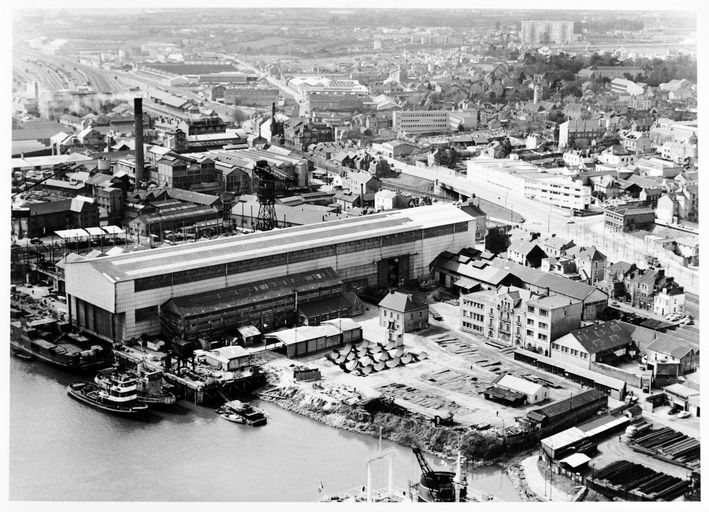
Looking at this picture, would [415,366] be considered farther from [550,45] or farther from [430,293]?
[550,45]

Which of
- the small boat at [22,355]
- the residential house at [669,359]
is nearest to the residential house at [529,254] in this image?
the residential house at [669,359]

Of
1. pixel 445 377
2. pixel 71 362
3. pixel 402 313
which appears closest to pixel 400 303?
pixel 402 313

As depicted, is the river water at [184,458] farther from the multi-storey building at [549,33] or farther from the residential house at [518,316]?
the multi-storey building at [549,33]

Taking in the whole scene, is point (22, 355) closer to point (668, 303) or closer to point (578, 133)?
point (668, 303)

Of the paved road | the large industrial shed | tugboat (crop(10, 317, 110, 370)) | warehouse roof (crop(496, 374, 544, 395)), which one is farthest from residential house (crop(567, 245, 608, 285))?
tugboat (crop(10, 317, 110, 370))

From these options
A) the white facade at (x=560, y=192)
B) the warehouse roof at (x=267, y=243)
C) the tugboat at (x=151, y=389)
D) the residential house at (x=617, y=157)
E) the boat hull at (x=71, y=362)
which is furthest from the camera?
the residential house at (x=617, y=157)

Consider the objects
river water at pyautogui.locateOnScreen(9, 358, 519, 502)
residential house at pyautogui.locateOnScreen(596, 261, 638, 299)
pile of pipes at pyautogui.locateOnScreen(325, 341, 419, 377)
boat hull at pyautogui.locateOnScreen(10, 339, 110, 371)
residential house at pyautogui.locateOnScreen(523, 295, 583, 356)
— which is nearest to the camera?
river water at pyautogui.locateOnScreen(9, 358, 519, 502)

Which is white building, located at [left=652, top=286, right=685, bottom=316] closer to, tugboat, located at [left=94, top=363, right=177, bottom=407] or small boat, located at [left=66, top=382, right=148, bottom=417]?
tugboat, located at [left=94, top=363, right=177, bottom=407]
